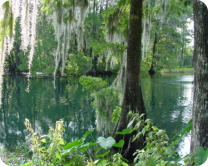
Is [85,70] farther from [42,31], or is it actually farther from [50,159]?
[50,159]

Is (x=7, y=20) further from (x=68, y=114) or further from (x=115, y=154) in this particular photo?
(x=68, y=114)

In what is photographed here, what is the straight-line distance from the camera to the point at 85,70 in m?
14.3

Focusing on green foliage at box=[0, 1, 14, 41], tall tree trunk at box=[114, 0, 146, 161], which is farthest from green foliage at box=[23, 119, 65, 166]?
tall tree trunk at box=[114, 0, 146, 161]

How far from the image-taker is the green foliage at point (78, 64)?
45.5 feet

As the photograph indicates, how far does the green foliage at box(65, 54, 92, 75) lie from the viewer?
13.9 meters

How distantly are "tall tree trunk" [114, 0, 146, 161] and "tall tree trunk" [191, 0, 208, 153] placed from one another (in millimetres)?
1297

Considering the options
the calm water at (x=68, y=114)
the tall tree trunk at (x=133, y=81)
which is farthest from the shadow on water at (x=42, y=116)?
the tall tree trunk at (x=133, y=81)

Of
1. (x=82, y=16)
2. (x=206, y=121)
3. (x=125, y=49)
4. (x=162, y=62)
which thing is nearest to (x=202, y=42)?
(x=206, y=121)

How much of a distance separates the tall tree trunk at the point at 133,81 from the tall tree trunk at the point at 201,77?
1.30m

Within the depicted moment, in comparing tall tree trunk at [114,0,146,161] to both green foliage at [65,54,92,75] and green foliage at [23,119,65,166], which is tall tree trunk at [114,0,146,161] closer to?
green foliage at [23,119,65,166]

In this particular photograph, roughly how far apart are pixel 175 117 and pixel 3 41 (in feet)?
17.6

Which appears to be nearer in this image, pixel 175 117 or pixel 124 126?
pixel 124 126

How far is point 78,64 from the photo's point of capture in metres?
14.1

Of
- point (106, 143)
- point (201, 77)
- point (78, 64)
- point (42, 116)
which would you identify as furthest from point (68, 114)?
point (78, 64)
